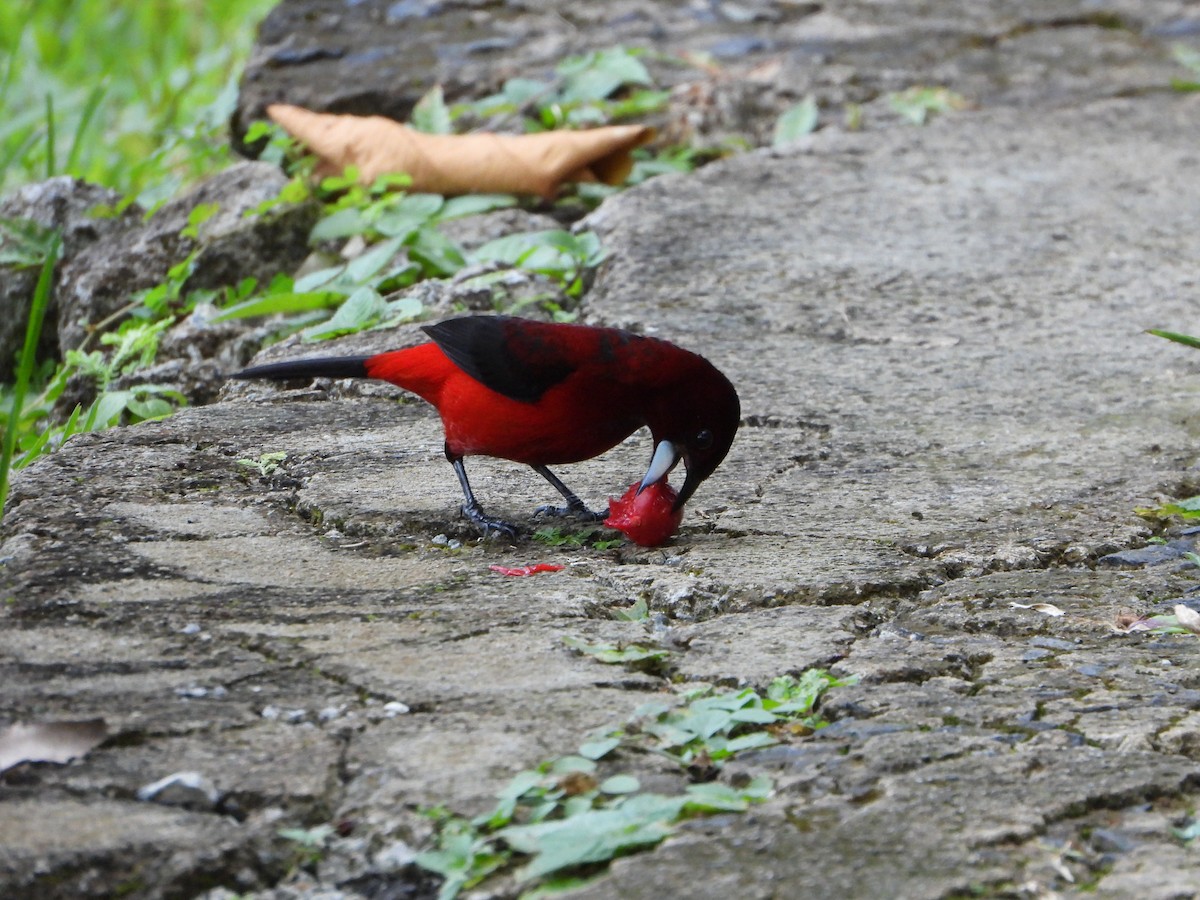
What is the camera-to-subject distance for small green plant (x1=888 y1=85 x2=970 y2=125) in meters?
5.89

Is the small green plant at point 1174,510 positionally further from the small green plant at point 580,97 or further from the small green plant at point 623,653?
the small green plant at point 580,97

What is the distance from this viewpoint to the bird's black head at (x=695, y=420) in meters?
2.93

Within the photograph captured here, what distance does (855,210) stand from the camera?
497 cm

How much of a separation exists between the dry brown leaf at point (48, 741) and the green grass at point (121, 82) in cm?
424

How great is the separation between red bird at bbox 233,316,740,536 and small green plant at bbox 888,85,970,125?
10.8 ft

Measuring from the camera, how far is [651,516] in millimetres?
2885

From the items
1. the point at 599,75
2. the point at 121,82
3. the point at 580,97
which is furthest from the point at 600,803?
the point at 121,82

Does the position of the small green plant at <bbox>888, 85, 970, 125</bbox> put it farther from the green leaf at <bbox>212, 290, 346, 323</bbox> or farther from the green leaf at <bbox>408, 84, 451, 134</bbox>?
the green leaf at <bbox>212, 290, 346, 323</bbox>

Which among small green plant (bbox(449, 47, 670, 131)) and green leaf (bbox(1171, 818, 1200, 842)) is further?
small green plant (bbox(449, 47, 670, 131))

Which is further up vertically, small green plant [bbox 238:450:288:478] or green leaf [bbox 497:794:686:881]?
green leaf [bbox 497:794:686:881]

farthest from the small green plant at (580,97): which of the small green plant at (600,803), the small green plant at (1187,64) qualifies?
the small green plant at (600,803)

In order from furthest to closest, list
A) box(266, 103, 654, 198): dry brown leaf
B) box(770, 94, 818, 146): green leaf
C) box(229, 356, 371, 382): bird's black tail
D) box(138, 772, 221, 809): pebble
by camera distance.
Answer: box(770, 94, 818, 146): green leaf < box(266, 103, 654, 198): dry brown leaf < box(229, 356, 371, 382): bird's black tail < box(138, 772, 221, 809): pebble

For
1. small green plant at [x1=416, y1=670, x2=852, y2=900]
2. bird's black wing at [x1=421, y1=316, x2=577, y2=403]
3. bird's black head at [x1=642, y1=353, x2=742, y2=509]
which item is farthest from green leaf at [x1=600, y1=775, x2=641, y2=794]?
bird's black wing at [x1=421, y1=316, x2=577, y2=403]

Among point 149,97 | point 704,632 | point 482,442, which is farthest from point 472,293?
point 149,97
